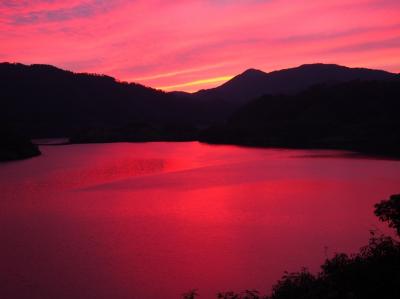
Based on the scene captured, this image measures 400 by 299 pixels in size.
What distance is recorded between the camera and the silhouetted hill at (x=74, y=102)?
11650 cm

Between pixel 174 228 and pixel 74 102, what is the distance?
115 meters

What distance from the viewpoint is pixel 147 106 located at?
147 metres

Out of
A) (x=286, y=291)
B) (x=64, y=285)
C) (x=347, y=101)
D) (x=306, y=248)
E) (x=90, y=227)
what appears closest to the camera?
(x=286, y=291)

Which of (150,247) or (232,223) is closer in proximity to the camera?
(150,247)

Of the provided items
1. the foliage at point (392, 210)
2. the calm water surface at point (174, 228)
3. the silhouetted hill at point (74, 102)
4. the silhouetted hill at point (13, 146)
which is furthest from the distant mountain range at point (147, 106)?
the foliage at point (392, 210)

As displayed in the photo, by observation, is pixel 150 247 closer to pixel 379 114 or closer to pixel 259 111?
pixel 379 114

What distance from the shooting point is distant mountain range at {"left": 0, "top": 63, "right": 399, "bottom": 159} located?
306ft

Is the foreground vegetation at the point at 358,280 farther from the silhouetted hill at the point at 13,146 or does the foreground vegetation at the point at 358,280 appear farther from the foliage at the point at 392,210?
the silhouetted hill at the point at 13,146

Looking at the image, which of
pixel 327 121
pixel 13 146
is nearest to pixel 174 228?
pixel 13 146

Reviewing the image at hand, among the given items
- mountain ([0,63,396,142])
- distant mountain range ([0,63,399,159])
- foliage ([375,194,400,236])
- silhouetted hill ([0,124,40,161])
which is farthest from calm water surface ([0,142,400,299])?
mountain ([0,63,396,142])

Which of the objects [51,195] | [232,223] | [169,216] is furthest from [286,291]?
[51,195]

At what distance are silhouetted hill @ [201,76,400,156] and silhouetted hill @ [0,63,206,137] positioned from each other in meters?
20.6

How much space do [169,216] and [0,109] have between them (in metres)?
98.8

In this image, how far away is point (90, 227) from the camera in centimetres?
2280
